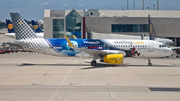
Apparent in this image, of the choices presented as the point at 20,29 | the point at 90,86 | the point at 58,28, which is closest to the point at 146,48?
the point at 90,86

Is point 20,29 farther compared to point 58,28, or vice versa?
point 58,28

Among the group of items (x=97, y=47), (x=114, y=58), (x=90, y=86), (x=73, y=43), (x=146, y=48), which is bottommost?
(x=90, y=86)

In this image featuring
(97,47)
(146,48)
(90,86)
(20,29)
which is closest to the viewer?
(90,86)

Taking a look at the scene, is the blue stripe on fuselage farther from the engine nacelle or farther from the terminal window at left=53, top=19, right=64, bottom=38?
the terminal window at left=53, top=19, right=64, bottom=38

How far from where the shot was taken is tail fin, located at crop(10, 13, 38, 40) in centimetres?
3089

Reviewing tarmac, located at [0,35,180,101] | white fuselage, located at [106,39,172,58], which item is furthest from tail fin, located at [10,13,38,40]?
white fuselage, located at [106,39,172,58]

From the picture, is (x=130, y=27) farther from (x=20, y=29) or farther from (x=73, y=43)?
(x=20, y=29)

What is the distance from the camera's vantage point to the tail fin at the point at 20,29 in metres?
30.9

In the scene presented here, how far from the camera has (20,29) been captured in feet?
102

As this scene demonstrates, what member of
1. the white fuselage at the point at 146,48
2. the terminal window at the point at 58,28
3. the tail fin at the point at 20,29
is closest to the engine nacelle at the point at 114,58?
the white fuselage at the point at 146,48

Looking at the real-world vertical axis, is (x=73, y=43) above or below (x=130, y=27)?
below

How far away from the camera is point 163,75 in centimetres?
2311

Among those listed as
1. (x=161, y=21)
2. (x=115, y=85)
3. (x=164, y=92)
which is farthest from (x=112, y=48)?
(x=161, y=21)

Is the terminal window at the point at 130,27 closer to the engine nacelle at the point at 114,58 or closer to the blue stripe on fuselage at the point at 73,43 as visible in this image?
the blue stripe on fuselage at the point at 73,43
